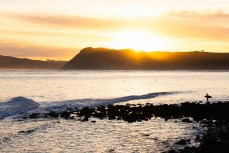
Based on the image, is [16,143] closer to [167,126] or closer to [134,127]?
[134,127]

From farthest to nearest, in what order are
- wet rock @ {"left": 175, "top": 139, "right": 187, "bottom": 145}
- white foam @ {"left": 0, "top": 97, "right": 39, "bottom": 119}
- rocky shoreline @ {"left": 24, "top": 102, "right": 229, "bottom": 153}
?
white foam @ {"left": 0, "top": 97, "right": 39, "bottom": 119}
rocky shoreline @ {"left": 24, "top": 102, "right": 229, "bottom": 153}
wet rock @ {"left": 175, "top": 139, "right": 187, "bottom": 145}

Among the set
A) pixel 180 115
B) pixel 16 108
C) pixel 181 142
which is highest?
pixel 181 142

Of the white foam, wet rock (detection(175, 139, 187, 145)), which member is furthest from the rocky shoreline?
the white foam

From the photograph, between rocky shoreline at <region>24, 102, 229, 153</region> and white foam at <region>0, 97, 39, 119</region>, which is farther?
white foam at <region>0, 97, 39, 119</region>

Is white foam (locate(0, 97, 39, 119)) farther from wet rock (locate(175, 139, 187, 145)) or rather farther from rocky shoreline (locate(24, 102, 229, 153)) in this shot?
wet rock (locate(175, 139, 187, 145))

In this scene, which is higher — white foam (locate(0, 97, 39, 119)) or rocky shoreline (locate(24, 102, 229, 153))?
rocky shoreline (locate(24, 102, 229, 153))

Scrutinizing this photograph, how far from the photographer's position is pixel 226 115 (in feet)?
102

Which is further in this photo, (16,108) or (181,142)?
(16,108)

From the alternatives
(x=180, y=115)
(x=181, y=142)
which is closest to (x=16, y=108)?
(x=180, y=115)

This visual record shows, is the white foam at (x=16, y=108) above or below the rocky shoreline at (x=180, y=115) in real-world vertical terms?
below

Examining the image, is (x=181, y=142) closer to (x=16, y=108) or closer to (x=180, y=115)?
(x=180, y=115)

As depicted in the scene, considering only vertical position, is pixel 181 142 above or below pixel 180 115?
above

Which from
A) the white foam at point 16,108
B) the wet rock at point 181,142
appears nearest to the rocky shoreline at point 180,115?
the wet rock at point 181,142

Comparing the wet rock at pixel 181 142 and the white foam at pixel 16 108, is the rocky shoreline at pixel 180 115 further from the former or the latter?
the white foam at pixel 16 108
